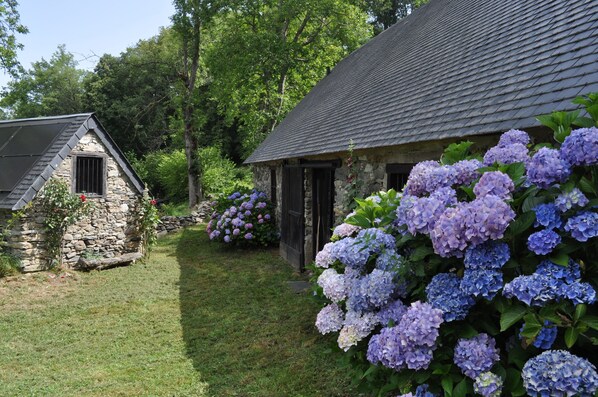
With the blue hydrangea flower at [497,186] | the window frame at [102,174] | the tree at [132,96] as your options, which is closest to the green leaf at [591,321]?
the blue hydrangea flower at [497,186]

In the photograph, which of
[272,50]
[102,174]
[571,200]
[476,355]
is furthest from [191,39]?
[476,355]

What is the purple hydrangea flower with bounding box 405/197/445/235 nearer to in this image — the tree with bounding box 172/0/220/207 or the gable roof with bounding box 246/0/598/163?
the gable roof with bounding box 246/0/598/163

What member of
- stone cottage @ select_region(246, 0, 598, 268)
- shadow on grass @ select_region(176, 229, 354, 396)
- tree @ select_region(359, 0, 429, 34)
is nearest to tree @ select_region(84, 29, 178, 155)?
tree @ select_region(359, 0, 429, 34)

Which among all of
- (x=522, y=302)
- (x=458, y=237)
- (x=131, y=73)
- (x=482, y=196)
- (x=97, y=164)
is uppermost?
(x=131, y=73)

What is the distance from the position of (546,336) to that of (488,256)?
1.34ft

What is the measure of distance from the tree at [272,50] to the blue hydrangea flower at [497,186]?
824 inches

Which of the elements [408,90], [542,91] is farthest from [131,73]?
[542,91]

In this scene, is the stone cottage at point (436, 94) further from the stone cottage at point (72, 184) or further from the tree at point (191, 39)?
the tree at point (191, 39)

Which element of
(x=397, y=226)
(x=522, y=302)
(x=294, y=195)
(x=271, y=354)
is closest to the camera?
(x=522, y=302)

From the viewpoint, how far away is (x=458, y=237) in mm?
2051

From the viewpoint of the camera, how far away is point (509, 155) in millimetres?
2396

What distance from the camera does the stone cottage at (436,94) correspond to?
4.01m

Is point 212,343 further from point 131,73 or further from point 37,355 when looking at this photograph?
point 131,73

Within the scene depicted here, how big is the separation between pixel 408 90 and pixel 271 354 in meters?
4.71
